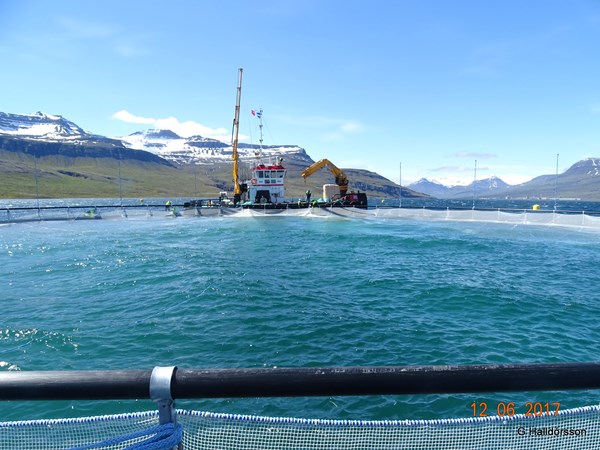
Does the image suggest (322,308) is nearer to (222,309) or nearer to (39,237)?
(222,309)

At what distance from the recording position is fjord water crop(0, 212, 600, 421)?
387 inches

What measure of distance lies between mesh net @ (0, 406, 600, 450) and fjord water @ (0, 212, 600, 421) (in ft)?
17.7

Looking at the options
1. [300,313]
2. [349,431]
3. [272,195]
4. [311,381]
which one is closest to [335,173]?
[272,195]

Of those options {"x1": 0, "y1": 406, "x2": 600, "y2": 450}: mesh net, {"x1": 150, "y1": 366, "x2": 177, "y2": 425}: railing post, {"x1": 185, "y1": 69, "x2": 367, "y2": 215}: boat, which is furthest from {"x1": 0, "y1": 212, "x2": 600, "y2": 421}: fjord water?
{"x1": 185, "y1": 69, "x2": 367, "y2": 215}: boat

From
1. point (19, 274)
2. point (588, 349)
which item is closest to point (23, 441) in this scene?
point (588, 349)

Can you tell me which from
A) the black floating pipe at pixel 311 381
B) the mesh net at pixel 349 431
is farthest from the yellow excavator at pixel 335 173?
the black floating pipe at pixel 311 381

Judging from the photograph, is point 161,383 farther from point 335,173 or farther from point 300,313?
point 335,173

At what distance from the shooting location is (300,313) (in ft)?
46.7

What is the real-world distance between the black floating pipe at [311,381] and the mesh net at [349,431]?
56 cm

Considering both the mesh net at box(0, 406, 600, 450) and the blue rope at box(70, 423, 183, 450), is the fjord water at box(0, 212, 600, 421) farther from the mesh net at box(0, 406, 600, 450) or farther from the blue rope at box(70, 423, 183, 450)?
the blue rope at box(70, 423, 183, 450)

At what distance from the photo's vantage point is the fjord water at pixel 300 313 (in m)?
9.83

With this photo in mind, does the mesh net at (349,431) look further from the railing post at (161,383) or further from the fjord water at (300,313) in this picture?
the fjord water at (300,313)

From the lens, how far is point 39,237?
3931 cm

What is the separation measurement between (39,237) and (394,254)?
37294mm
